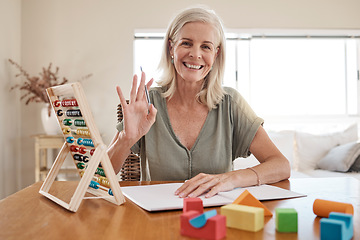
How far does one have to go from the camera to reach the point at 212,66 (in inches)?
75.0

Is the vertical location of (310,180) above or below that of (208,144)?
below

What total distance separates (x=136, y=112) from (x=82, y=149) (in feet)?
0.95

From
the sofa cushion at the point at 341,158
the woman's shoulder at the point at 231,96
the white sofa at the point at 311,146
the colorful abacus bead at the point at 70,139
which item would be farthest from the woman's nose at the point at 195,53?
→ the sofa cushion at the point at 341,158

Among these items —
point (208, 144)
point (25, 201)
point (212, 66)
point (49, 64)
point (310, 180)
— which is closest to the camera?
point (25, 201)

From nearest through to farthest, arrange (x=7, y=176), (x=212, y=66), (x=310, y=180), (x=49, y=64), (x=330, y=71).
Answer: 1. (x=310, y=180)
2. (x=212, y=66)
3. (x=7, y=176)
4. (x=49, y=64)
5. (x=330, y=71)

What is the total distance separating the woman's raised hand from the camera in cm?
129

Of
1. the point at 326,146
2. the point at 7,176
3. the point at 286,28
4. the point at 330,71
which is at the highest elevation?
the point at 286,28

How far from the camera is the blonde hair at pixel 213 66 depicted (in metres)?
1.76

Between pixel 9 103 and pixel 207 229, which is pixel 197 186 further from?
pixel 9 103

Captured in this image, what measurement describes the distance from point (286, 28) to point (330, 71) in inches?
32.6

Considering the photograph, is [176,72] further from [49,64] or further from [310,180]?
[49,64]

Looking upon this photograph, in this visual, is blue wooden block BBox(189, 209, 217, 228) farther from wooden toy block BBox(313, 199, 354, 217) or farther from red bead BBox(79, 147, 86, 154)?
red bead BBox(79, 147, 86, 154)

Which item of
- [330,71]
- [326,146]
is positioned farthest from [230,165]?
[330,71]

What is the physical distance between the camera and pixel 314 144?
4332 millimetres
